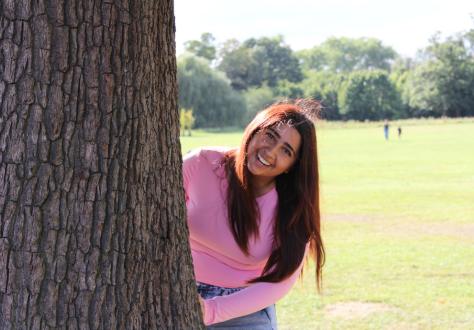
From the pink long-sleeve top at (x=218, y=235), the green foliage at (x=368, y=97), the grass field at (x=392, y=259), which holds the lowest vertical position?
the grass field at (x=392, y=259)

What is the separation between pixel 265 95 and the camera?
103 meters

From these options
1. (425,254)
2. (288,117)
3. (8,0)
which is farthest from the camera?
(425,254)

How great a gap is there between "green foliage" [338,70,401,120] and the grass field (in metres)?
77.2

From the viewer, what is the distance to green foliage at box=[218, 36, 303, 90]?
124m

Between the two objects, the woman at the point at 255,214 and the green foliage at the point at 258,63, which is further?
the green foliage at the point at 258,63

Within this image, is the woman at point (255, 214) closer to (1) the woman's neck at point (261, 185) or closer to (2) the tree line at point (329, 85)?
(1) the woman's neck at point (261, 185)

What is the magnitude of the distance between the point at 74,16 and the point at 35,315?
3.06 feet

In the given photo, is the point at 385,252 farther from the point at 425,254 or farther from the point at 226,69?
the point at 226,69

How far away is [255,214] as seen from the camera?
3.09 metres

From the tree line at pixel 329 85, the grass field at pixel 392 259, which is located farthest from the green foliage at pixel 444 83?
the grass field at pixel 392 259

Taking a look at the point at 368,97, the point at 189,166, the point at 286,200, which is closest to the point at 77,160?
the point at 189,166

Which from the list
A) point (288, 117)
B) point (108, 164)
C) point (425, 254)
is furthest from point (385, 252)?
point (108, 164)

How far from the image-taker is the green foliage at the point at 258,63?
405ft

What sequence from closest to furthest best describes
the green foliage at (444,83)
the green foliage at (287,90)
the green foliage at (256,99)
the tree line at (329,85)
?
the tree line at (329,85) → the green foliage at (444,83) → the green foliage at (256,99) → the green foliage at (287,90)
